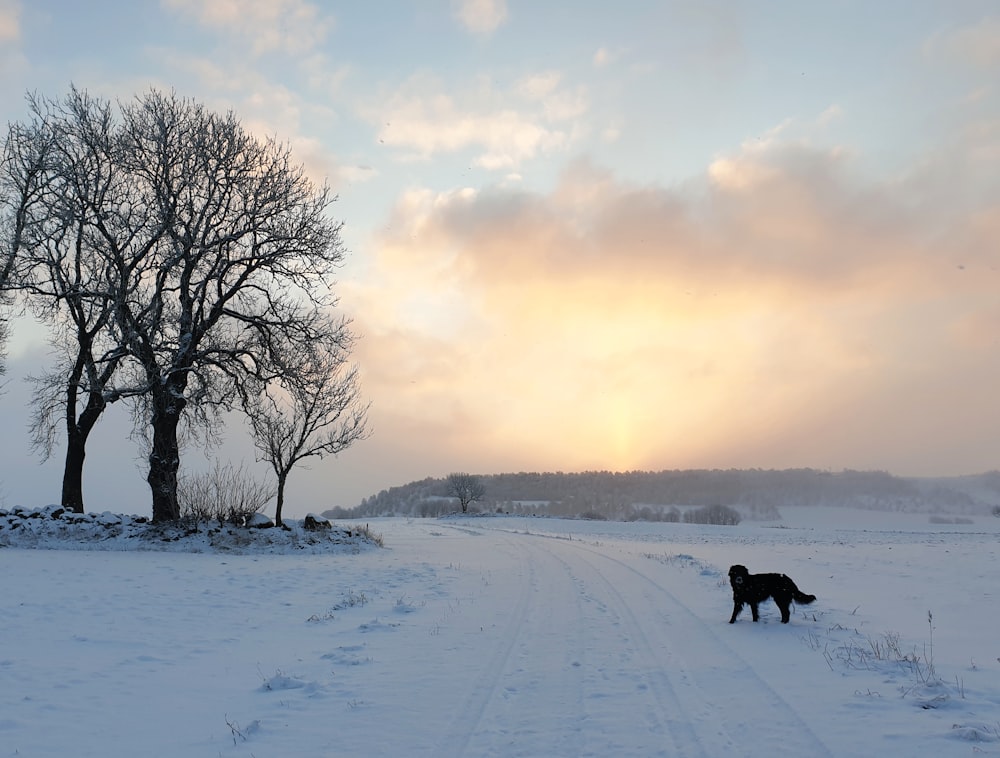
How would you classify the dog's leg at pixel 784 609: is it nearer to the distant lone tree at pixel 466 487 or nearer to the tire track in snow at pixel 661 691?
the tire track in snow at pixel 661 691

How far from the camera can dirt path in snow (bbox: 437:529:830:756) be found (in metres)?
5.19

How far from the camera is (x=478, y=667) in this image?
759 centimetres

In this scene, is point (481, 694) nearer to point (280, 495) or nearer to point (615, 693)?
point (615, 693)

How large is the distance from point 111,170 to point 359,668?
71.9 ft

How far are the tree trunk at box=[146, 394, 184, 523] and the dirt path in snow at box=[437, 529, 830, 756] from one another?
1577 cm

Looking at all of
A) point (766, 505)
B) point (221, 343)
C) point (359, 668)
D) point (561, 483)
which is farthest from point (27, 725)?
point (561, 483)

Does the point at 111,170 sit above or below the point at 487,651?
above

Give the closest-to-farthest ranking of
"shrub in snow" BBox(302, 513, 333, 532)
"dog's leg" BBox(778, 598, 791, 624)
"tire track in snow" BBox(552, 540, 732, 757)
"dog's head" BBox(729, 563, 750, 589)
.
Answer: "tire track in snow" BBox(552, 540, 732, 757) → "dog's leg" BBox(778, 598, 791, 624) → "dog's head" BBox(729, 563, 750, 589) → "shrub in snow" BBox(302, 513, 333, 532)

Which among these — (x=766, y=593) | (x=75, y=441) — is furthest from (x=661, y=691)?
(x=75, y=441)

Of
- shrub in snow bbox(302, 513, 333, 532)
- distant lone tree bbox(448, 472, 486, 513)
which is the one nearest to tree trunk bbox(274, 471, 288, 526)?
shrub in snow bbox(302, 513, 333, 532)

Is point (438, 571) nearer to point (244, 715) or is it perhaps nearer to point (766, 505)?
point (244, 715)

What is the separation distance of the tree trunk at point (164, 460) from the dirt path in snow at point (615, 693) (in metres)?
15.8

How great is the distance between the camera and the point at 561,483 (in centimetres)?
18362

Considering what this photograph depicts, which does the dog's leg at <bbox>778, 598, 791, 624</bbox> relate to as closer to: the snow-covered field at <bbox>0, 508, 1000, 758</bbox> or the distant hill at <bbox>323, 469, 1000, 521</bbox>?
the snow-covered field at <bbox>0, 508, 1000, 758</bbox>
